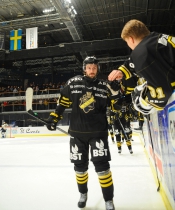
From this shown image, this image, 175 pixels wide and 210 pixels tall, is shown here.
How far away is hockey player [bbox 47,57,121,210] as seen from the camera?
1594mm

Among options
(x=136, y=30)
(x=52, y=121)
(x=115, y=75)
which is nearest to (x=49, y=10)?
(x=52, y=121)

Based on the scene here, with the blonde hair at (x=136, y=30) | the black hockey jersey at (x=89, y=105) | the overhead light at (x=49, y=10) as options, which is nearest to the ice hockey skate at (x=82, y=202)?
the black hockey jersey at (x=89, y=105)

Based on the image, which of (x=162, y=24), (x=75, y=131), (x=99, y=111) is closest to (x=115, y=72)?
(x=99, y=111)

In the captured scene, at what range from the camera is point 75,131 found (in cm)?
170

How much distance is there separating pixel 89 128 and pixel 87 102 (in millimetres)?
234

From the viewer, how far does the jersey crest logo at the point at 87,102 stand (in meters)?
1.69

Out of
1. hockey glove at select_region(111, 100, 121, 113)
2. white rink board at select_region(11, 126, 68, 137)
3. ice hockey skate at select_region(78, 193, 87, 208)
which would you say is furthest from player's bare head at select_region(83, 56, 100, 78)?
white rink board at select_region(11, 126, 68, 137)

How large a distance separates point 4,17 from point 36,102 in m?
5.73

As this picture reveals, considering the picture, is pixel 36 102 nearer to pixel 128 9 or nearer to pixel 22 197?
pixel 128 9

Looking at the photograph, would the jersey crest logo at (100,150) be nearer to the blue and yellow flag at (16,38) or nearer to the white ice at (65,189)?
the white ice at (65,189)

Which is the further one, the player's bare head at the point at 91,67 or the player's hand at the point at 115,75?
the player's bare head at the point at 91,67

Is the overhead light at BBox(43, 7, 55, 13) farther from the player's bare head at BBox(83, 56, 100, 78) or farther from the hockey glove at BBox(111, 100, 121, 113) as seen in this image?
the hockey glove at BBox(111, 100, 121, 113)

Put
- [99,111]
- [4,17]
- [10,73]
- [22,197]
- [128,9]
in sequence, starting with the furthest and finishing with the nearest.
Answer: [10,73]
[4,17]
[128,9]
[22,197]
[99,111]

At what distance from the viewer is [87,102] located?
1.70m
